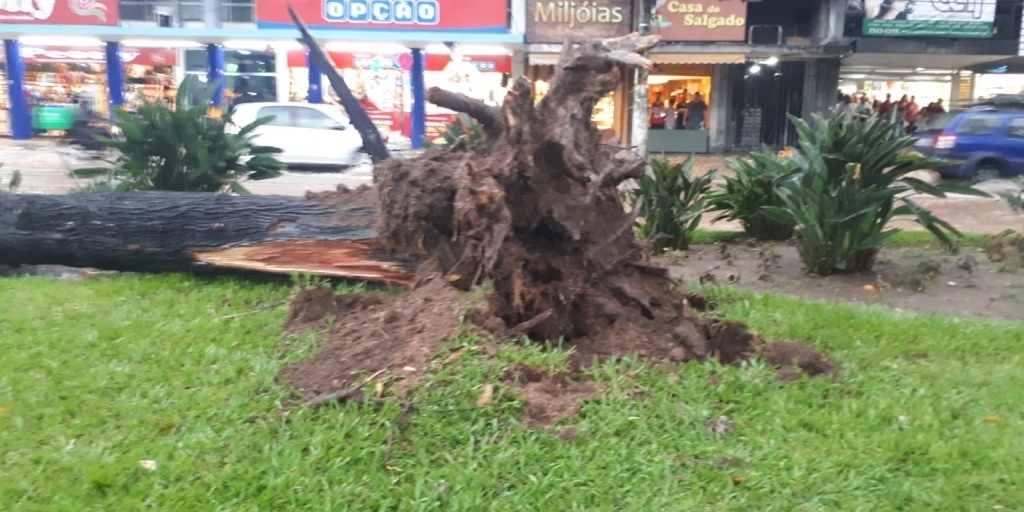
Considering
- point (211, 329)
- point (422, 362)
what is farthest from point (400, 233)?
point (422, 362)

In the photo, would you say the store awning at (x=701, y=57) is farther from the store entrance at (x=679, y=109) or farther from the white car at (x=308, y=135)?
the white car at (x=308, y=135)

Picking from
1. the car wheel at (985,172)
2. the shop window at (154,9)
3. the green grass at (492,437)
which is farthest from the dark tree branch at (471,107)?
the shop window at (154,9)

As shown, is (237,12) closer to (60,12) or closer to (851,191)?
(60,12)

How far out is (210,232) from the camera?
22.2ft

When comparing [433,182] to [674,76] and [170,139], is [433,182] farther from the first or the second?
[674,76]

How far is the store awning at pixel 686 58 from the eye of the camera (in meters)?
24.0

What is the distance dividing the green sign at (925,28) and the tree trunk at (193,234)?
22766 millimetres

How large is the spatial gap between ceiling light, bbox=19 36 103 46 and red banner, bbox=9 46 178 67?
309 mm

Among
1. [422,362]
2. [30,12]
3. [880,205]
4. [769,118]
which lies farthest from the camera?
[769,118]

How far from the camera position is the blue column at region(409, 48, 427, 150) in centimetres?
2545

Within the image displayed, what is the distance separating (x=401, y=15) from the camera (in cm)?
2425

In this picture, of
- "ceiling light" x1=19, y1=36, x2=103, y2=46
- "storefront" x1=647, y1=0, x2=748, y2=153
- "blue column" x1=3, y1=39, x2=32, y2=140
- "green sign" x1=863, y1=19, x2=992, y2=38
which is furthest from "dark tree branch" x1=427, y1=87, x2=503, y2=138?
"blue column" x1=3, y1=39, x2=32, y2=140

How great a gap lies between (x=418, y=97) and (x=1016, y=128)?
50.1 feet

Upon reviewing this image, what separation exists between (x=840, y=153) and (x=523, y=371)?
4044mm
